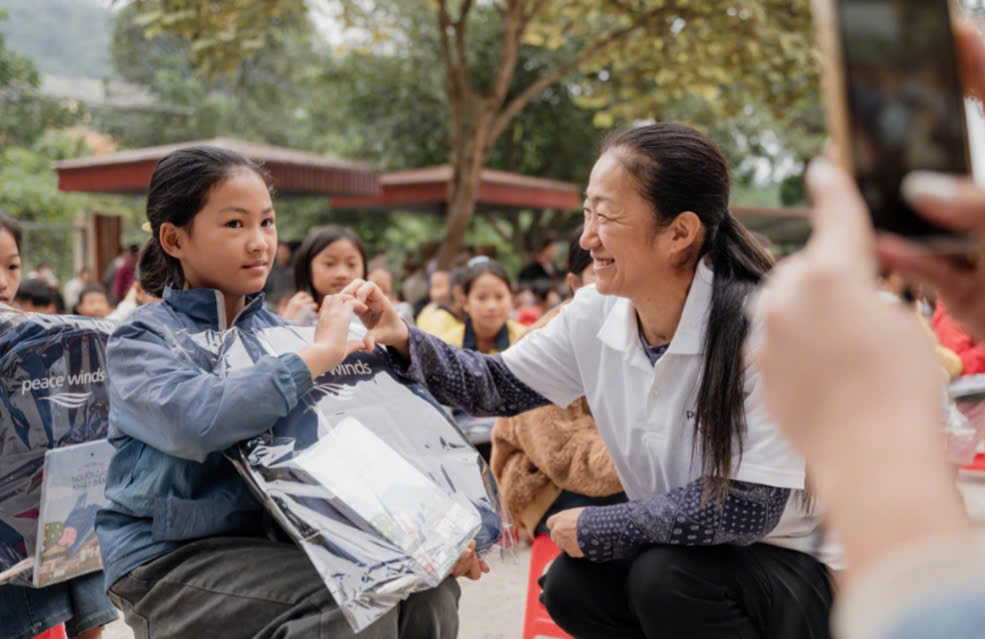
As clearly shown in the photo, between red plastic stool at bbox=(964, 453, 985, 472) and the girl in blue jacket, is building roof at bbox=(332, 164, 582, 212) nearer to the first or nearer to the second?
red plastic stool at bbox=(964, 453, 985, 472)

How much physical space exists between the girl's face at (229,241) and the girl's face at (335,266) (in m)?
1.80

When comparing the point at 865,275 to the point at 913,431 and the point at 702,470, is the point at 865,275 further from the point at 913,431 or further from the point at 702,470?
the point at 702,470

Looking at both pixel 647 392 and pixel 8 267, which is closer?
pixel 647 392

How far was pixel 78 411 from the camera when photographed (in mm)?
2363

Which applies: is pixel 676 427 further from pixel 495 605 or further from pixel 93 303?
pixel 93 303

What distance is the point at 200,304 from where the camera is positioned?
193cm

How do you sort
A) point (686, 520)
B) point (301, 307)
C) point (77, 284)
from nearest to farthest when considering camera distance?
point (686, 520), point (301, 307), point (77, 284)

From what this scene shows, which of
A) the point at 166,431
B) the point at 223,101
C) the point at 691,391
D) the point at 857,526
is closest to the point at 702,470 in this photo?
the point at 691,391

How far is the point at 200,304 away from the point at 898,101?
1.55 metres

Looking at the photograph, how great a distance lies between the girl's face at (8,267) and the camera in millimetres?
2596

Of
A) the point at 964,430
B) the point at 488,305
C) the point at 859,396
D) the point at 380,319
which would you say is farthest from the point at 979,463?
the point at 859,396

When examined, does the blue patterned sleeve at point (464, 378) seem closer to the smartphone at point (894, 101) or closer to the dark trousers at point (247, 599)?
the dark trousers at point (247, 599)

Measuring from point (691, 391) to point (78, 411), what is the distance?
1551 mm

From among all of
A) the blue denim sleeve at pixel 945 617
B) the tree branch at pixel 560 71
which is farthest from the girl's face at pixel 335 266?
the tree branch at pixel 560 71
